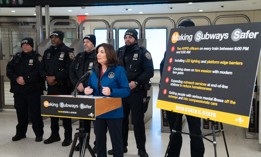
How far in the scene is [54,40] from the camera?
4.39m

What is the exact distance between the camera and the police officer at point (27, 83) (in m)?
4.49

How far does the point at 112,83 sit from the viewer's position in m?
Result: 2.82

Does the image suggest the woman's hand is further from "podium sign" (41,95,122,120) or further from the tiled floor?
the tiled floor

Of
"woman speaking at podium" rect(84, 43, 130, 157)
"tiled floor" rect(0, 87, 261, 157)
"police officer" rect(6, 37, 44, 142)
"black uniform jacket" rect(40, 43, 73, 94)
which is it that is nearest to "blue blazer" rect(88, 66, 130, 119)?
"woman speaking at podium" rect(84, 43, 130, 157)

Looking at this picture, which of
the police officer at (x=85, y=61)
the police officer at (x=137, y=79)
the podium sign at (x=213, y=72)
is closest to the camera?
the podium sign at (x=213, y=72)

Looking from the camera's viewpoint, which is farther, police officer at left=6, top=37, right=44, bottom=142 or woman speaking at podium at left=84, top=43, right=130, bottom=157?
police officer at left=6, top=37, right=44, bottom=142

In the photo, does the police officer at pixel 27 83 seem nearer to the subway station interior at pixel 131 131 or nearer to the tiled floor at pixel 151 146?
the tiled floor at pixel 151 146

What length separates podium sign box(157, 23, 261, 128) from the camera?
215 centimetres

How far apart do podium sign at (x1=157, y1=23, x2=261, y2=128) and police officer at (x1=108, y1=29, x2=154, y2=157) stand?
1030 mm

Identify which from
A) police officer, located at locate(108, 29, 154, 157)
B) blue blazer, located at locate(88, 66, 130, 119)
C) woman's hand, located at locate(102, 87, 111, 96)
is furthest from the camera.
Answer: police officer, located at locate(108, 29, 154, 157)

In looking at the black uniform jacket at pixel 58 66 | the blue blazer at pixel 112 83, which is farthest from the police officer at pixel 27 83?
the blue blazer at pixel 112 83

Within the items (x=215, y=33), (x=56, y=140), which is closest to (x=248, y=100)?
(x=215, y=33)

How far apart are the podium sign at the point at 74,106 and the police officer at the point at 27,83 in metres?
2.25

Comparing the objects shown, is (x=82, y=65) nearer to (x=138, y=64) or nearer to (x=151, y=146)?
(x=138, y=64)
